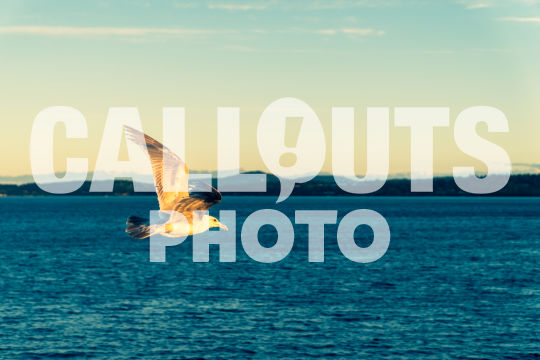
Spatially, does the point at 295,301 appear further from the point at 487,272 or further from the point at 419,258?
the point at 419,258

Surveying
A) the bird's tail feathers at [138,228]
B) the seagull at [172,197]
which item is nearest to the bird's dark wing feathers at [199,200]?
the seagull at [172,197]

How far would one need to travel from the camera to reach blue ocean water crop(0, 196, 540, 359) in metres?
48.3

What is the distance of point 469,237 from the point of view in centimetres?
13738

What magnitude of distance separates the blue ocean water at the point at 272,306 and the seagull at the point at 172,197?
3328 centimetres

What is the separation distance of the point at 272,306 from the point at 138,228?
48973mm

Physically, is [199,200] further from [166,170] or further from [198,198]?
[166,170]

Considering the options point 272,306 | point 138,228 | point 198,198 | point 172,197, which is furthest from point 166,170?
point 272,306

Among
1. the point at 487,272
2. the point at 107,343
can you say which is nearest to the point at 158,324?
the point at 107,343

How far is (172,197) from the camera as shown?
13789 millimetres

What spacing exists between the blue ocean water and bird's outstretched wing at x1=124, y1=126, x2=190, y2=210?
114 ft

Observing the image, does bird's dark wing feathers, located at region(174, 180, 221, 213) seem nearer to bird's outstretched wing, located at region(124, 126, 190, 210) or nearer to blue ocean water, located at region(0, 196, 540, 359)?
bird's outstretched wing, located at region(124, 126, 190, 210)

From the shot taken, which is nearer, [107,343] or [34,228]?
[107,343]

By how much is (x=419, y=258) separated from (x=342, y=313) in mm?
44766

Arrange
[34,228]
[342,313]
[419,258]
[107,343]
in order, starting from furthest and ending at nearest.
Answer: [34,228] < [419,258] < [342,313] < [107,343]
